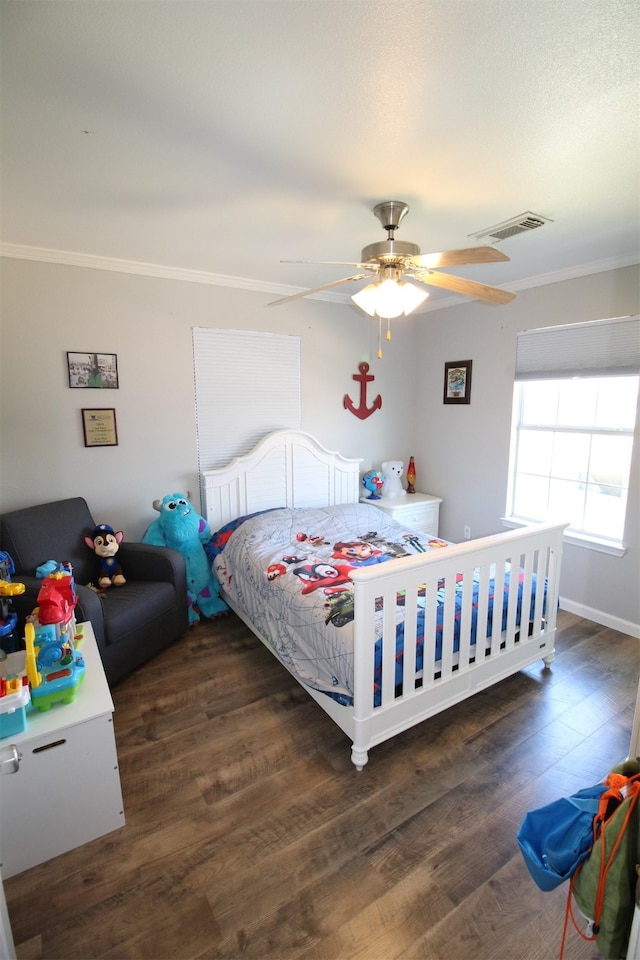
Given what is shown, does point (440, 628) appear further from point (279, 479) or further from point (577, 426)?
point (577, 426)

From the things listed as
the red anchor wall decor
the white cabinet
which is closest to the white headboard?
the red anchor wall decor

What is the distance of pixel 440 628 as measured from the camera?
202 centimetres

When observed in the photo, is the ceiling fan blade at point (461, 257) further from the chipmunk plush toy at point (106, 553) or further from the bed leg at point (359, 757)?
the chipmunk plush toy at point (106, 553)

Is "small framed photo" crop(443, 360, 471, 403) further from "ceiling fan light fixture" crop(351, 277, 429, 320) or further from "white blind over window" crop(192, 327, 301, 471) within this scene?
"ceiling fan light fixture" crop(351, 277, 429, 320)

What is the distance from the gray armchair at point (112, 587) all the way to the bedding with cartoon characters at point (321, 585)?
1.44 feet

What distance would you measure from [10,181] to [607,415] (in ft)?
11.7

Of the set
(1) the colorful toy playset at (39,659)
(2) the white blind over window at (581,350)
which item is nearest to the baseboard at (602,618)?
(2) the white blind over window at (581,350)

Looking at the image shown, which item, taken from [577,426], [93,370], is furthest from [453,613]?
[93,370]

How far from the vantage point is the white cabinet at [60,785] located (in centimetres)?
144

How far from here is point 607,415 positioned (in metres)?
2.98

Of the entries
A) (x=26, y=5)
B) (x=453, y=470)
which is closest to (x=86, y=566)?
(x=26, y=5)

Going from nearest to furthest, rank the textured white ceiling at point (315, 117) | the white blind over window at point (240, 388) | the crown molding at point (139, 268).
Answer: the textured white ceiling at point (315, 117)
the crown molding at point (139, 268)
the white blind over window at point (240, 388)

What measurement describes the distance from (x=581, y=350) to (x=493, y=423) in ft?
2.81

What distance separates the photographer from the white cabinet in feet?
4.72
